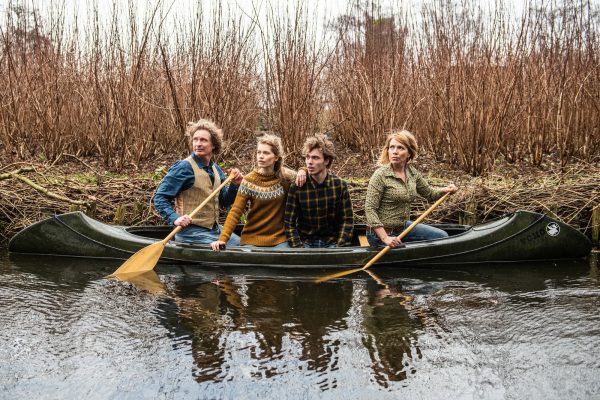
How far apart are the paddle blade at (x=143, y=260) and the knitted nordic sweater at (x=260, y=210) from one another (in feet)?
1.81

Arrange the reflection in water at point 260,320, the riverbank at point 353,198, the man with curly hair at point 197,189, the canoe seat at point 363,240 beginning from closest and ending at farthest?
the reflection in water at point 260,320, the man with curly hair at point 197,189, the canoe seat at point 363,240, the riverbank at point 353,198

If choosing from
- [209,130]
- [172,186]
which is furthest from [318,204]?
[172,186]

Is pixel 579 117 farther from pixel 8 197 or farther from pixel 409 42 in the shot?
pixel 8 197

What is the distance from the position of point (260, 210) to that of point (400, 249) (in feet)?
3.88

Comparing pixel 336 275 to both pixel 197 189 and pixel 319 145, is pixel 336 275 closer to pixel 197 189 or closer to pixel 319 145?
pixel 319 145

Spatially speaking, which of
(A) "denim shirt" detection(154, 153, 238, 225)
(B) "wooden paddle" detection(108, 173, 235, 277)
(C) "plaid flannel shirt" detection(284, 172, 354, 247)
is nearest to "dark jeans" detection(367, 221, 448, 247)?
(C) "plaid flannel shirt" detection(284, 172, 354, 247)

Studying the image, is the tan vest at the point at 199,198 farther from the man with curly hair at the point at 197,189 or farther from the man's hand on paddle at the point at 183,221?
the man's hand on paddle at the point at 183,221

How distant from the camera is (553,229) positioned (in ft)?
16.4

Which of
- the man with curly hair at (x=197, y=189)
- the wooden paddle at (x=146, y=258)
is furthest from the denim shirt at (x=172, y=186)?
the wooden paddle at (x=146, y=258)

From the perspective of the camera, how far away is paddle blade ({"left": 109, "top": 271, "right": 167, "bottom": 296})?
435cm

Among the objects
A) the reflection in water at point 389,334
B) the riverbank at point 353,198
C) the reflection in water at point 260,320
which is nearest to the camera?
the reflection in water at point 389,334

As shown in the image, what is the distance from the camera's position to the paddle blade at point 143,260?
482 centimetres

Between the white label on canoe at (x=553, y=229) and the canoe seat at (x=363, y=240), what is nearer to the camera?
the white label on canoe at (x=553, y=229)

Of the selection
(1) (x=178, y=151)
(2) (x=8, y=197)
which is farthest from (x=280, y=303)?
(1) (x=178, y=151)
